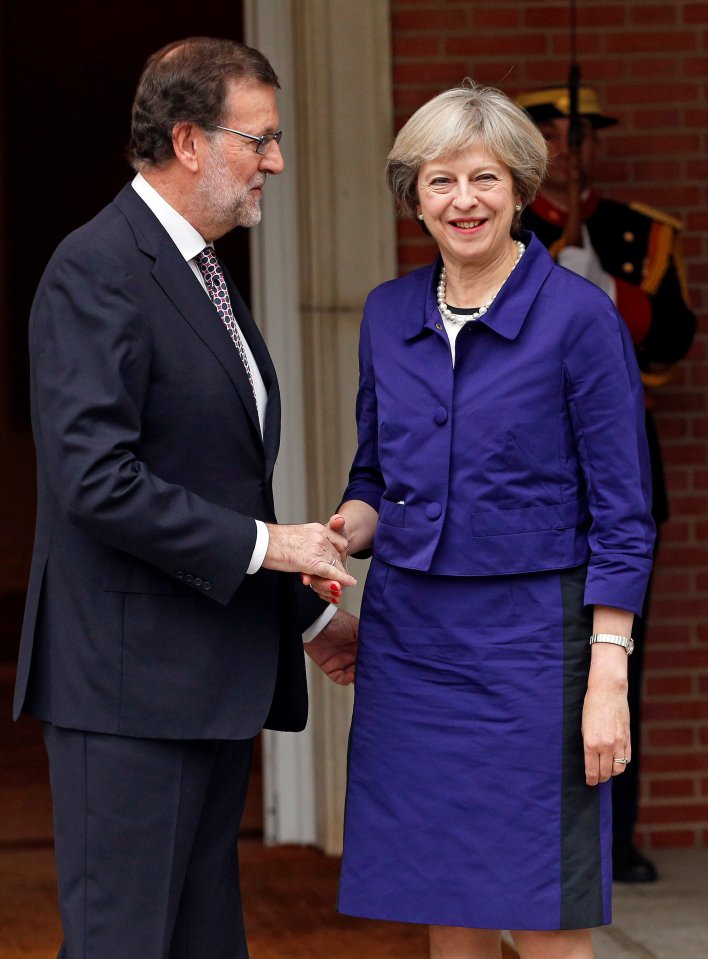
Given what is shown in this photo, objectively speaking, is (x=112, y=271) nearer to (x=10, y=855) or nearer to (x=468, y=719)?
(x=468, y=719)

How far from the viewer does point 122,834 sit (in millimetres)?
2557

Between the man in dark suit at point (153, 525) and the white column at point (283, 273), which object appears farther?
the white column at point (283, 273)

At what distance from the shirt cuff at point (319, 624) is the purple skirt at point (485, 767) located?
27 centimetres

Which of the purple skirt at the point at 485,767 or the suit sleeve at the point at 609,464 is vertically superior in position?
the suit sleeve at the point at 609,464

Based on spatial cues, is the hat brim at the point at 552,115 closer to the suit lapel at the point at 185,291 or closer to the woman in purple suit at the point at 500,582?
the woman in purple suit at the point at 500,582

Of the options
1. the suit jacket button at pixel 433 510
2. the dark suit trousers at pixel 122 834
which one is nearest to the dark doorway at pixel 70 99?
the suit jacket button at pixel 433 510

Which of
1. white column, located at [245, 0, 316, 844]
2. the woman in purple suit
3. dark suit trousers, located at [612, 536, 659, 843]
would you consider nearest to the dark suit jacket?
the woman in purple suit

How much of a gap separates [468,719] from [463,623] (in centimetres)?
17

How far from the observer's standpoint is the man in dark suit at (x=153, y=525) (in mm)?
2451

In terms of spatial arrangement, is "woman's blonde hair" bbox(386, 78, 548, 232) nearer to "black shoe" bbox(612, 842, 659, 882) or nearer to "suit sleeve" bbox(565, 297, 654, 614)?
"suit sleeve" bbox(565, 297, 654, 614)

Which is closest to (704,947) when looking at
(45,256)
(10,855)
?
(10,855)

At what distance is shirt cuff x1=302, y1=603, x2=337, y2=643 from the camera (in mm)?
3031

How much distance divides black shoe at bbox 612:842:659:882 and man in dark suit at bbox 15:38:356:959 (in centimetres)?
235

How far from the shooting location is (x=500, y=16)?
479 centimetres
